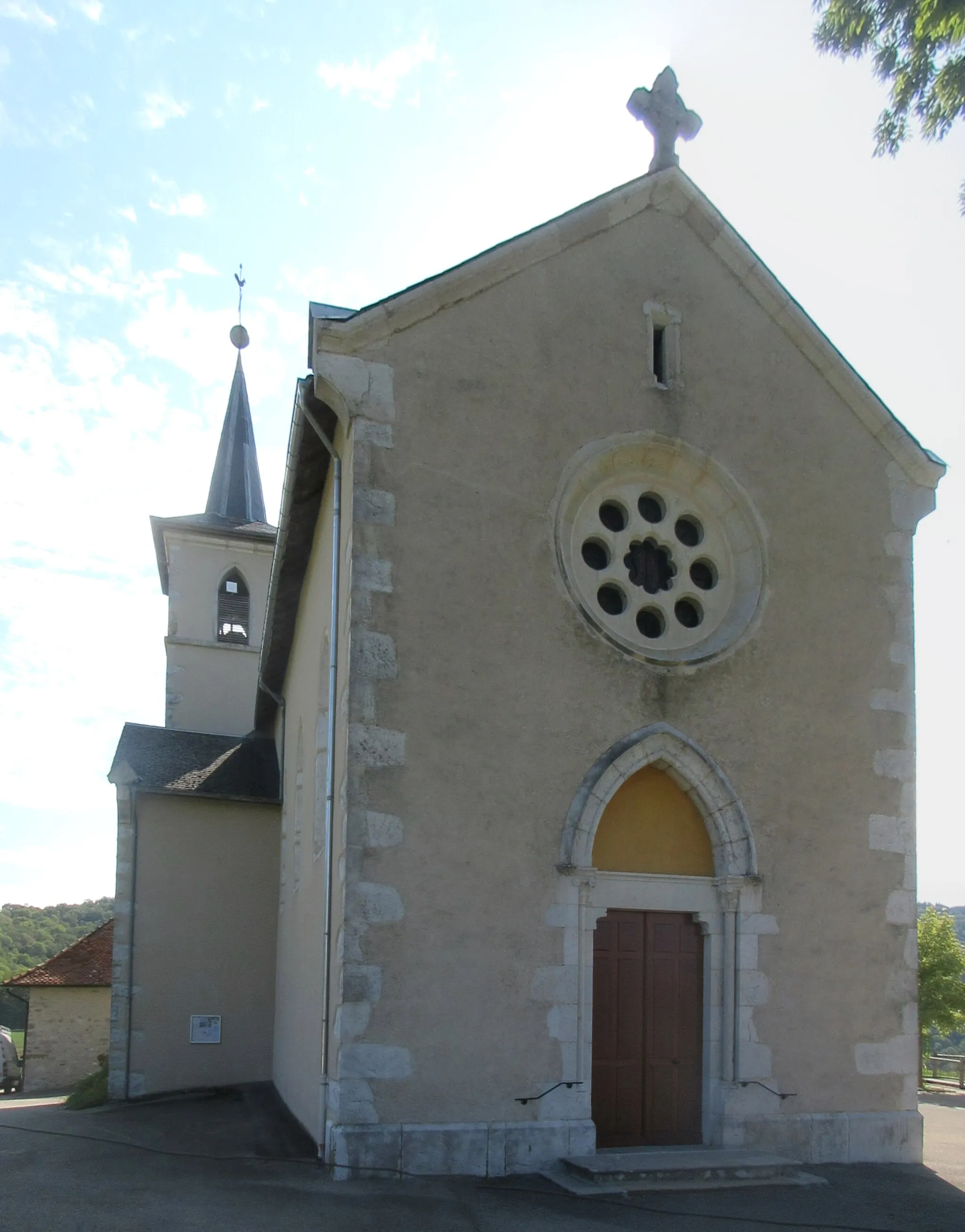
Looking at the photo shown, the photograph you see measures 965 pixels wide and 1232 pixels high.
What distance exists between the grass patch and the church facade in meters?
3.72

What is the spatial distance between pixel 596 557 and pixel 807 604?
2171 millimetres

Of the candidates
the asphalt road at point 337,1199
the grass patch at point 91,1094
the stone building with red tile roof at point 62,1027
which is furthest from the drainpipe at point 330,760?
the stone building with red tile roof at point 62,1027

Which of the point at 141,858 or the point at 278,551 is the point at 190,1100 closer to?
the point at 141,858

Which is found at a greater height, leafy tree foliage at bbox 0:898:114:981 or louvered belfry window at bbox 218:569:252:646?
louvered belfry window at bbox 218:569:252:646

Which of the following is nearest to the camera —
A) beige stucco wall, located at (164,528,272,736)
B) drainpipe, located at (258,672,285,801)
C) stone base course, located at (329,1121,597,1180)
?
stone base course, located at (329,1121,597,1180)

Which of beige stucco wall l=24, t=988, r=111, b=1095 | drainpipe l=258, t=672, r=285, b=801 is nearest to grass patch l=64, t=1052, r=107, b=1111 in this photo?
drainpipe l=258, t=672, r=285, b=801

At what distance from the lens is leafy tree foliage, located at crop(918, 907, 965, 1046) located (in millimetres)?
24203

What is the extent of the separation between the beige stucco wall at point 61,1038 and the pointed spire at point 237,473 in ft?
Result: 35.9

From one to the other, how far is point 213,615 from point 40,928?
64.3m

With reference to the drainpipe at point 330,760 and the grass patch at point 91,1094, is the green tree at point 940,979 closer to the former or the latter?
the grass patch at point 91,1094

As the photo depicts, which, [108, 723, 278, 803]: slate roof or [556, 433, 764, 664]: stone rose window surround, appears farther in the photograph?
[108, 723, 278, 803]: slate roof

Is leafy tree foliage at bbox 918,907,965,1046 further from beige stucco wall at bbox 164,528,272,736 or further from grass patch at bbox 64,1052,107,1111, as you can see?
grass patch at bbox 64,1052,107,1111

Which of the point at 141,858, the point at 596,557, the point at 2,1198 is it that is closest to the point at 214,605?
the point at 141,858

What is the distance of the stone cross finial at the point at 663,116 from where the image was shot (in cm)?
1184
